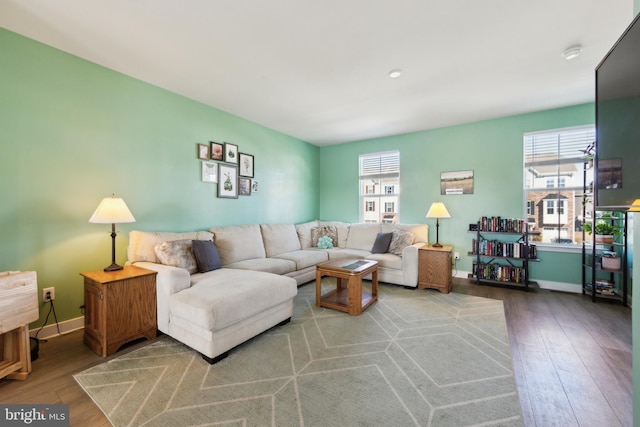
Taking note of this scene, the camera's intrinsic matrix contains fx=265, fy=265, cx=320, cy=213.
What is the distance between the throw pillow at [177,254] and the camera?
2623 millimetres

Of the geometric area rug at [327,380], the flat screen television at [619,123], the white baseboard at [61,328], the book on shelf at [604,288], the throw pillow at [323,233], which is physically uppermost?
the flat screen television at [619,123]

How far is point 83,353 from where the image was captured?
6.90 ft

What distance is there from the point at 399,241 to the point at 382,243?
0.26 m

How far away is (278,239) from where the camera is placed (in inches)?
166

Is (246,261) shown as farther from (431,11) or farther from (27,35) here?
(431,11)

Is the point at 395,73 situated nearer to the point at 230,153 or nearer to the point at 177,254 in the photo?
the point at 230,153

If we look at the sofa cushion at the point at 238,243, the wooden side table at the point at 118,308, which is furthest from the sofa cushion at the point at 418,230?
the wooden side table at the point at 118,308

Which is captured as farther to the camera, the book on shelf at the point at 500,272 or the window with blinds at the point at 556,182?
the book on shelf at the point at 500,272

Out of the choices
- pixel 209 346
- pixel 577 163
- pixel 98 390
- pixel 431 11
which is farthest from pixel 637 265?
pixel 577 163

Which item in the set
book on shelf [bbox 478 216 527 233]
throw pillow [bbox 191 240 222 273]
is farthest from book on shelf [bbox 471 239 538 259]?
throw pillow [bbox 191 240 222 273]

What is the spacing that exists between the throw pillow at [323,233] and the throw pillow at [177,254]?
A: 2.35m

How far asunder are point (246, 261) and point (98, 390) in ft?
6.31

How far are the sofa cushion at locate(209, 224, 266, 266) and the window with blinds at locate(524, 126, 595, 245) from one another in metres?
4.02

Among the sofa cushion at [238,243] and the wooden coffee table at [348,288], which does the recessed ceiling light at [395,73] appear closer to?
the wooden coffee table at [348,288]
